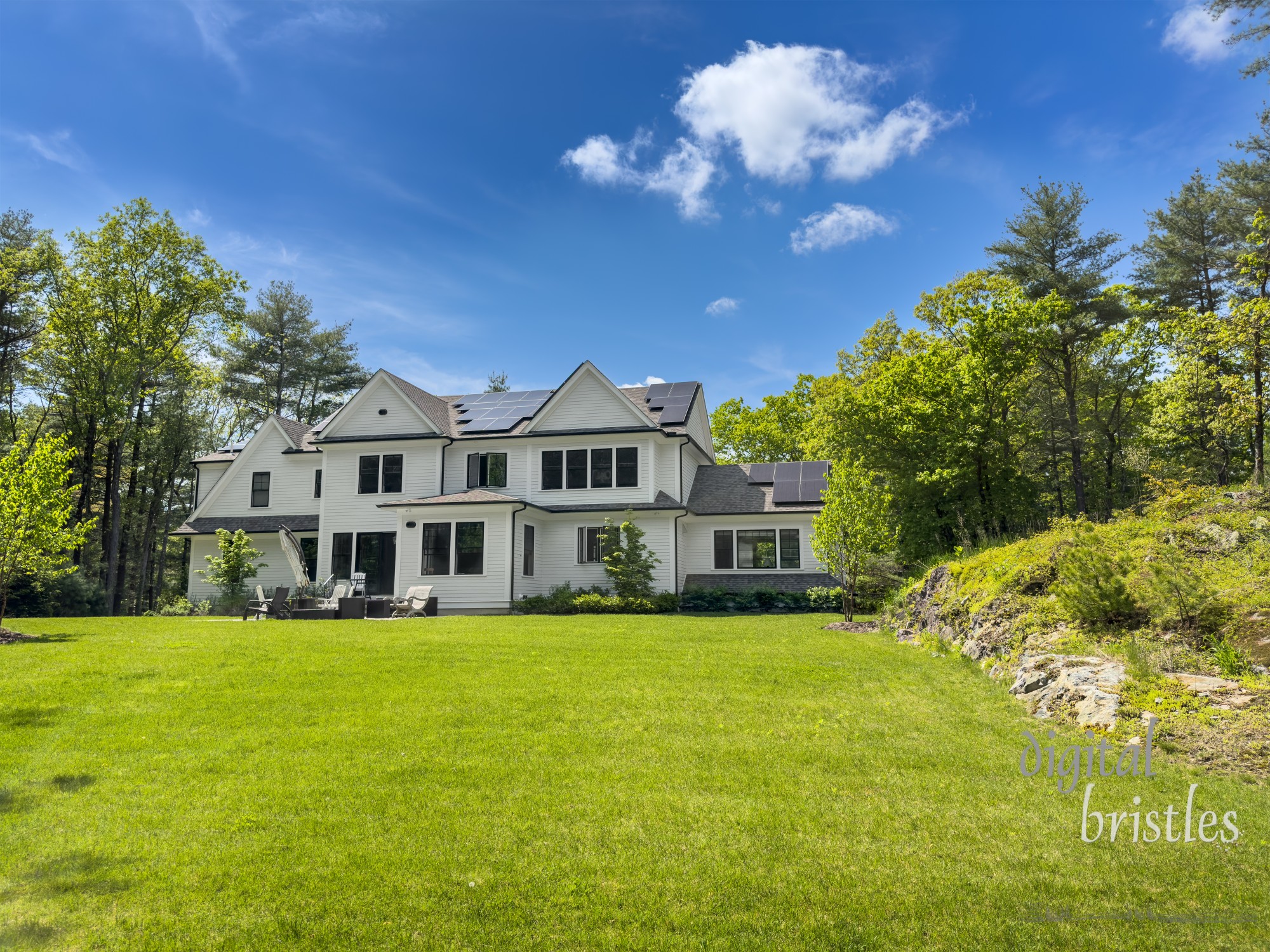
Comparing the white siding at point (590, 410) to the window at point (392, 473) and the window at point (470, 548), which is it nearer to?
the window at point (470, 548)

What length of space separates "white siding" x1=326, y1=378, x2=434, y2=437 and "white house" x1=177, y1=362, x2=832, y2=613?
52 mm

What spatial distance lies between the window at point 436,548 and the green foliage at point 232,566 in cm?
688

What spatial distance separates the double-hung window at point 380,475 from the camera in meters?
27.3

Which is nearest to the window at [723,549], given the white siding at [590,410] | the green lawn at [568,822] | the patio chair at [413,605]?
the white siding at [590,410]

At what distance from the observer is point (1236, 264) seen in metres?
25.3

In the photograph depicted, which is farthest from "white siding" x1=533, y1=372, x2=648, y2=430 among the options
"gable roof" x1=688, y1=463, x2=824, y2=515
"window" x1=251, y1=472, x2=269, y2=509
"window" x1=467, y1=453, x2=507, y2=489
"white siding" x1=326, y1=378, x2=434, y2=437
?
"window" x1=251, y1=472, x2=269, y2=509

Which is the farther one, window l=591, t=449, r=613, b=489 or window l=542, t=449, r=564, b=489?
window l=542, t=449, r=564, b=489

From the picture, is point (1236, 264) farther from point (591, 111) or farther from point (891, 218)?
point (591, 111)

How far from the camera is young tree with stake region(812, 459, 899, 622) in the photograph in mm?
17891

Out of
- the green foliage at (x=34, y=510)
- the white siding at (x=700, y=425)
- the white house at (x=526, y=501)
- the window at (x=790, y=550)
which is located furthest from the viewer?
the white siding at (x=700, y=425)

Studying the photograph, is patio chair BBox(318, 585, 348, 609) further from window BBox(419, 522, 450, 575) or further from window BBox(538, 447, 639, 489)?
window BBox(538, 447, 639, 489)

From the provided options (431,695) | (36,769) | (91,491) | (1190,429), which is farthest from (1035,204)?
(91,491)

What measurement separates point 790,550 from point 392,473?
49.0 feet

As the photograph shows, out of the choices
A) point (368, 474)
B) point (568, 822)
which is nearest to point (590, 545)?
point (368, 474)
